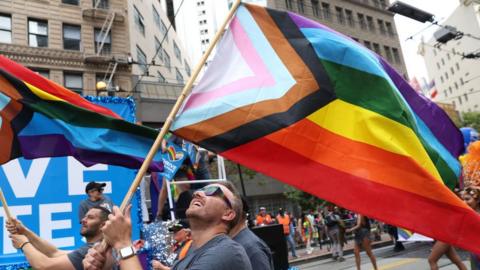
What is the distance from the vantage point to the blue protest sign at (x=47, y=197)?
5.54 metres

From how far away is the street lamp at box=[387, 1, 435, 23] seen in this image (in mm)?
13383

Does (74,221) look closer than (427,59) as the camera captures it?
Yes

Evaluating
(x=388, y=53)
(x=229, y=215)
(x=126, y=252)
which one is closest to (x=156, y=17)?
(x=388, y=53)

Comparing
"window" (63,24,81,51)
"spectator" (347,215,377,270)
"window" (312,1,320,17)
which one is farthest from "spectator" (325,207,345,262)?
"window" (312,1,320,17)

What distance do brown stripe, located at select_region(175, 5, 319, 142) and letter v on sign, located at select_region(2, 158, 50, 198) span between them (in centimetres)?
307

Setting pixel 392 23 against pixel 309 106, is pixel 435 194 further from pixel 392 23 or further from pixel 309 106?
pixel 392 23

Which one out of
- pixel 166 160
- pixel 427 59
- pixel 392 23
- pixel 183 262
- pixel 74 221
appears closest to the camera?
pixel 183 262

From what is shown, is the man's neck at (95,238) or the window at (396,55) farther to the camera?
the window at (396,55)

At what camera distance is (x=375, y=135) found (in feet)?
11.9

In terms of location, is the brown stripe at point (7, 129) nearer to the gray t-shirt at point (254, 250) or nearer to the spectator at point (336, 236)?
the gray t-shirt at point (254, 250)

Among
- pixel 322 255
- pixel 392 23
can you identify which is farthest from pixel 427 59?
pixel 322 255

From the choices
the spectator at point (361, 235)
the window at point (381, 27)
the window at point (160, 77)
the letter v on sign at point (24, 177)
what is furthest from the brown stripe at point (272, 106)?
the window at point (381, 27)

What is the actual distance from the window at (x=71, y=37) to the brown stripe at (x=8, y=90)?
24480 mm

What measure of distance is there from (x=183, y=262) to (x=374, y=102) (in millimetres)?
2339
